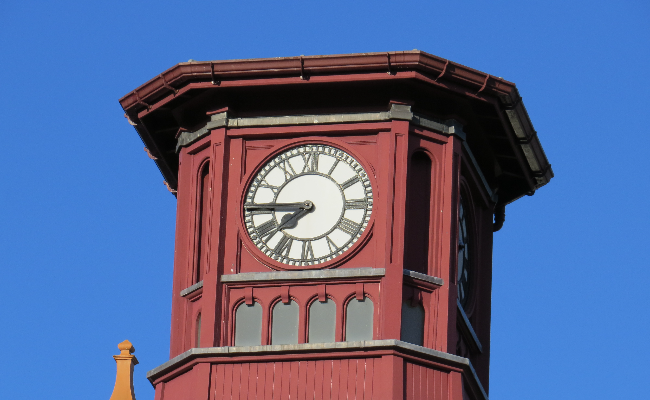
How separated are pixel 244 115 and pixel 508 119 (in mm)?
4497

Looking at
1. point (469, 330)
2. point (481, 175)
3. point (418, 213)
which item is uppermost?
point (481, 175)

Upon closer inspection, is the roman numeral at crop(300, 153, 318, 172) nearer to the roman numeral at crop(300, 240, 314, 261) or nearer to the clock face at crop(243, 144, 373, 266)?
the clock face at crop(243, 144, 373, 266)

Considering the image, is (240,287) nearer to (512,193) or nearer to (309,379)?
A: (309,379)

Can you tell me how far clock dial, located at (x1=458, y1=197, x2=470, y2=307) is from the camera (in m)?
39.2

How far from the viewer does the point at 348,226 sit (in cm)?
3759

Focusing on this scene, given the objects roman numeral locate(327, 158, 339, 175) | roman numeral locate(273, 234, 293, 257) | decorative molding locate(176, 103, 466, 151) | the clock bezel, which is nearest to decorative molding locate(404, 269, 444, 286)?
the clock bezel

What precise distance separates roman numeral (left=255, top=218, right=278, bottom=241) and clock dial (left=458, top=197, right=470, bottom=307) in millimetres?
3258

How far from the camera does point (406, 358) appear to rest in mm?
36344

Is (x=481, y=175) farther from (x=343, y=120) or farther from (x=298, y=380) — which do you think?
(x=298, y=380)

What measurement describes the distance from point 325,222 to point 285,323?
187 cm

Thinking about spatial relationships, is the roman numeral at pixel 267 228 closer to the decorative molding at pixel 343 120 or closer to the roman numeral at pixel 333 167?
the roman numeral at pixel 333 167

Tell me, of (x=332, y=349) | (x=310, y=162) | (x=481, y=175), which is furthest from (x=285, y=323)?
(x=481, y=175)

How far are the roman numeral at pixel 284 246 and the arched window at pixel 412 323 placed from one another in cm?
216

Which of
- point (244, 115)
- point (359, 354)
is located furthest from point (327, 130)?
point (359, 354)
